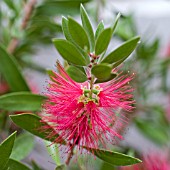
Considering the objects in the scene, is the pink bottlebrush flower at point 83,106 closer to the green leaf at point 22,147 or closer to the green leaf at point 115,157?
the green leaf at point 115,157

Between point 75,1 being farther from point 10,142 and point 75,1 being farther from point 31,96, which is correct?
point 10,142

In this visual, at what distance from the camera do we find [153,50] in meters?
1.31

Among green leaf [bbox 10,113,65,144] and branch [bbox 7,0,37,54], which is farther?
branch [bbox 7,0,37,54]

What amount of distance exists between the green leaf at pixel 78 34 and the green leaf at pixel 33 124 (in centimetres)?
17

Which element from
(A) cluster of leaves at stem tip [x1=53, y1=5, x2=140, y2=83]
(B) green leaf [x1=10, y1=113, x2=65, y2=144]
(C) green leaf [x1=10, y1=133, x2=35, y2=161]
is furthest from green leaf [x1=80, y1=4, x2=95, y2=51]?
(C) green leaf [x1=10, y1=133, x2=35, y2=161]

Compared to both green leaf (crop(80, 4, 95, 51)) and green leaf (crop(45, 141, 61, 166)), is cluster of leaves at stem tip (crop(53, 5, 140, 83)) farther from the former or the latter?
green leaf (crop(45, 141, 61, 166))

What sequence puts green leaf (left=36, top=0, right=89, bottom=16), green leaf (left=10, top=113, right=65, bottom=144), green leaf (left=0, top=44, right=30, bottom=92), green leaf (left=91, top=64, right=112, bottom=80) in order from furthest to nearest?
green leaf (left=36, top=0, right=89, bottom=16), green leaf (left=0, top=44, right=30, bottom=92), green leaf (left=10, top=113, right=65, bottom=144), green leaf (left=91, top=64, right=112, bottom=80)

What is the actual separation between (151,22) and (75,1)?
134cm

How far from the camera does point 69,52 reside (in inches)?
23.3

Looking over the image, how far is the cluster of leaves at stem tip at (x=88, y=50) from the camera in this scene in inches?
22.7

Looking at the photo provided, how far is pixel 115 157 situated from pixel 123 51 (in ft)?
0.64

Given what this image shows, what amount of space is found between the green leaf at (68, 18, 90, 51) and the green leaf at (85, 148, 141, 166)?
19 cm

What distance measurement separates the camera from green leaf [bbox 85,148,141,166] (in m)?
0.64

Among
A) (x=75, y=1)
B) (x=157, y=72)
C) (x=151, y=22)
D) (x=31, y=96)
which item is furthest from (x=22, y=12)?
(x=151, y=22)
